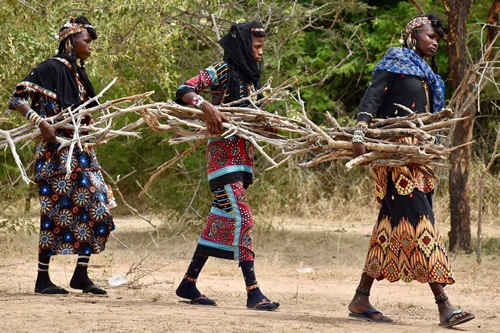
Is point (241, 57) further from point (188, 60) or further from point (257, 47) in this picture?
point (188, 60)

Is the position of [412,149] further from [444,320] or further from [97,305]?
[97,305]

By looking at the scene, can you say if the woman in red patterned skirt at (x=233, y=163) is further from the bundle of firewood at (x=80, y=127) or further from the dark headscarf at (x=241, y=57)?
the bundle of firewood at (x=80, y=127)

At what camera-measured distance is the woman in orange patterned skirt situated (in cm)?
540

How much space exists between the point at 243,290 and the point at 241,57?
2091 millimetres

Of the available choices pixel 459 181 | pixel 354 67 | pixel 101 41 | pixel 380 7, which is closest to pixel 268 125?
pixel 101 41

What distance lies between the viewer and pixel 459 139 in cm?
936

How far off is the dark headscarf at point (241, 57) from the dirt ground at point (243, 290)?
1.44m

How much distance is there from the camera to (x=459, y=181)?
9406 mm

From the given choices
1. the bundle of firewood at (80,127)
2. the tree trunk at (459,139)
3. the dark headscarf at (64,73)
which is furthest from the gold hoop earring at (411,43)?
the tree trunk at (459,139)

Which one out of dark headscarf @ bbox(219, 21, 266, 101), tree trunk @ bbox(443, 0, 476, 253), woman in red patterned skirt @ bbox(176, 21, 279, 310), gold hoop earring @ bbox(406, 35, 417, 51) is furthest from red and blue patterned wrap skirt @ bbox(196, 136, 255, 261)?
tree trunk @ bbox(443, 0, 476, 253)

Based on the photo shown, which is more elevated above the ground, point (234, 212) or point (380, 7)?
point (380, 7)

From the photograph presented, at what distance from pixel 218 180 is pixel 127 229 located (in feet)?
19.4

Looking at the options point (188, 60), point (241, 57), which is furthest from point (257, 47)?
point (188, 60)

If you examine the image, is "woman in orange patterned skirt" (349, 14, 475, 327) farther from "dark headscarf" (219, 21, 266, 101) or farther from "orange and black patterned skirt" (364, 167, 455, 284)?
"dark headscarf" (219, 21, 266, 101)
